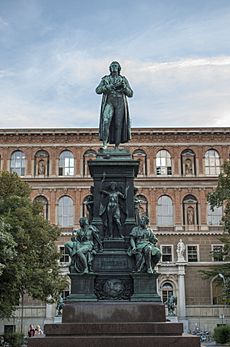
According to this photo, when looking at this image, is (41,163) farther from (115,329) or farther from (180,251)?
(115,329)

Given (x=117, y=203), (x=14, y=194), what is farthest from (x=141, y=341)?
(x=14, y=194)

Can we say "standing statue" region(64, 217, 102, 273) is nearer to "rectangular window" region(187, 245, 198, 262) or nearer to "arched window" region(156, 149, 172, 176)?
"rectangular window" region(187, 245, 198, 262)

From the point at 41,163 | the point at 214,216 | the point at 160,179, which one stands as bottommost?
the point at 214,216

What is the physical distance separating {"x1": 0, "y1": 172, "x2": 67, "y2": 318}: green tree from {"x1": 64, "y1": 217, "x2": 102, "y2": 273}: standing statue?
45.1 ft

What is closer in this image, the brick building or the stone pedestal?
the stone pedestal

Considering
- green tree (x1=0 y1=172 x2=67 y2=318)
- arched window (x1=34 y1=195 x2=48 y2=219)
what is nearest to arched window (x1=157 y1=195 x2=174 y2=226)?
arched window (x1=34 y1=195 x2=48 y2=219)

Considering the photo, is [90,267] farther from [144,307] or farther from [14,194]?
[14,194]

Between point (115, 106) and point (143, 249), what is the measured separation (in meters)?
4.80

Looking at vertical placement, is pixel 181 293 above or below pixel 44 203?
below

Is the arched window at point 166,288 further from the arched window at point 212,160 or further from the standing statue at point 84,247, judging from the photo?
the standing statue at point 84,247

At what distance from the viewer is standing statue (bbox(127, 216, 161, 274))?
49.2ft

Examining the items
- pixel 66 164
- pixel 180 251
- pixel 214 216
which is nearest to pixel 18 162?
pixel 66 164

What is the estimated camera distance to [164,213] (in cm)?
6184

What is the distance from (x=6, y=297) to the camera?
1280 inches
